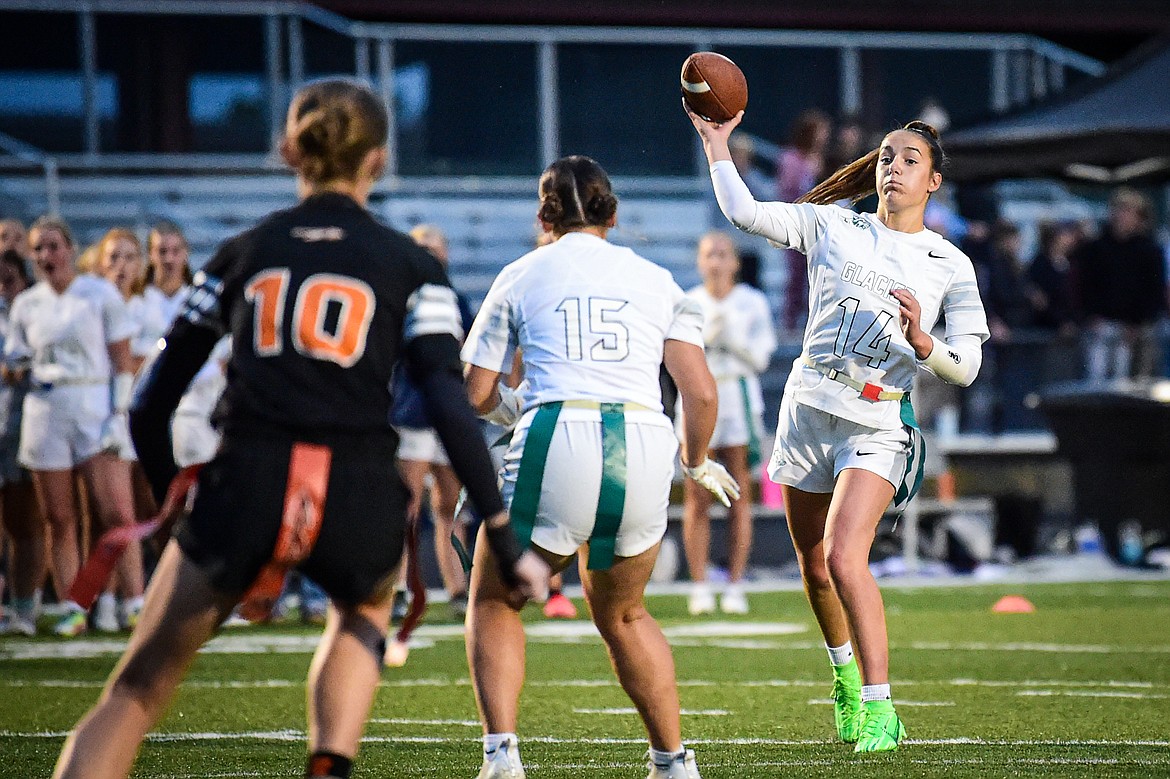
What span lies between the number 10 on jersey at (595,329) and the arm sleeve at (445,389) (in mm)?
1219

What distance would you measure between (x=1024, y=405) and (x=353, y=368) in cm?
1332

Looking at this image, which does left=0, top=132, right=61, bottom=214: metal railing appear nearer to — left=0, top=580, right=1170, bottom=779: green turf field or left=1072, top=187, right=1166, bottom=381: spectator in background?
left=0, top=580, right=1170, bottom=779: green turf field

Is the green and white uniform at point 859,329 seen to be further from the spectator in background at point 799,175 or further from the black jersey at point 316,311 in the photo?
the spectator in background at point 799,175

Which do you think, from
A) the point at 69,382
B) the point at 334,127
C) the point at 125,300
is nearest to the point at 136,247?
the point at 125,300

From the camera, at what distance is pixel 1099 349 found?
1662cm

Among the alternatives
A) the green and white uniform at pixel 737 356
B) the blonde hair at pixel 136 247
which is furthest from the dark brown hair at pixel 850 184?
the blonde hair at pixel 136 247

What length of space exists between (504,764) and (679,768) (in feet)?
1.60

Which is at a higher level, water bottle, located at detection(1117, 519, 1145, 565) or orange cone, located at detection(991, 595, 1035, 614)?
orange cone, located at detection(991, 595, 1035, 614)

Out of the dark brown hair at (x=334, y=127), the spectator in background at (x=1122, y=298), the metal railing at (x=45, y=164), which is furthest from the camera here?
the metal railing at (x=45, y=164)

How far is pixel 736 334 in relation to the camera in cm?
1197

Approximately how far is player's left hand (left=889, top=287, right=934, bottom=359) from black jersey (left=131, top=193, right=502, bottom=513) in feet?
6.97

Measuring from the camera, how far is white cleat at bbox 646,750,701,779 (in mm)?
5215

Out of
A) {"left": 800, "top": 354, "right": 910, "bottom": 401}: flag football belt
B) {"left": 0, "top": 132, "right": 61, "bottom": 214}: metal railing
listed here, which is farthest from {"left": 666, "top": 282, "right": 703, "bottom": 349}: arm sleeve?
{"left": 0, "top": 132, "right": 61, "bottom": 214}: metal railing

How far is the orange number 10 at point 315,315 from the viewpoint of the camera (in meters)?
3.89
